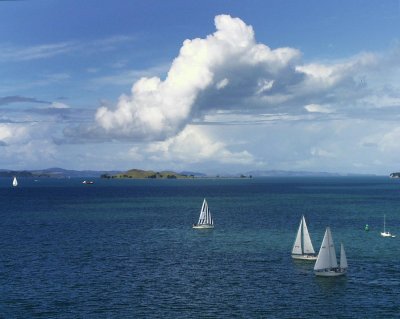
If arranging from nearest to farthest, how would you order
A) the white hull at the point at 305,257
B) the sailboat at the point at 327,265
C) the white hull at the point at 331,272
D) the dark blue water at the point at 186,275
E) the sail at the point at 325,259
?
the dark blue water at the point at 186,275 < the white hull at the point at 331,272 < the sailboat at the point at 327,265 < the sail at the point at 325,259 < the white hull at the point at 305,257

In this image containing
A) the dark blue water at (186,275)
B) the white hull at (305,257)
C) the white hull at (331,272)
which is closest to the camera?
the dark blue water at (186,275)

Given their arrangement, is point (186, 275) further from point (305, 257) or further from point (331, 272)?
point (305, 257)

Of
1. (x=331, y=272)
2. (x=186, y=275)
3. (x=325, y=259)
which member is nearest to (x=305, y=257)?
(x=325, y=259)

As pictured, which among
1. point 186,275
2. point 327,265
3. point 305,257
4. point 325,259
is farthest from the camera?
point 305,257

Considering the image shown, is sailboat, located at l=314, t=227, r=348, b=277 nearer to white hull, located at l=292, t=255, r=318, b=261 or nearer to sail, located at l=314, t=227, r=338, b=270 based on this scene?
sail, located at l=314, t=227, r=338, b=270

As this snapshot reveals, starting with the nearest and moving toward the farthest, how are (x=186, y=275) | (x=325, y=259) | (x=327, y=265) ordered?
(x=327, y=265), (x=325, y=259), (x=186, y=275)

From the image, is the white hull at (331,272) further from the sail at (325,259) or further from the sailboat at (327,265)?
the sail at (325,259)

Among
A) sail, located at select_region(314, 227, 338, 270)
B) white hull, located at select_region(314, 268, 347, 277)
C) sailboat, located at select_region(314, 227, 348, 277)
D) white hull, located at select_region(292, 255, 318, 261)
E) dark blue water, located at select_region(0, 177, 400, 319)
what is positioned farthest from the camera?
white hull, located at select_region(292, 255, 318, 261)

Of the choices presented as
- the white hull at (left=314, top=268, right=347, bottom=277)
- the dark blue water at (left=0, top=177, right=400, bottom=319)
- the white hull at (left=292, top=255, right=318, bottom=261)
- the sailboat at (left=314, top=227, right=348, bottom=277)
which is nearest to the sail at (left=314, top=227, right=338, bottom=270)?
the sailboat at (left=314, top=227, right=348, bottom=277)

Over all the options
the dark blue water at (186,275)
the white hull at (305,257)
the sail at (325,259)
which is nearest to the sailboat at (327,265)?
the sail at (325,259)

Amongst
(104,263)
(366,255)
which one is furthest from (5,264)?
(366,255)

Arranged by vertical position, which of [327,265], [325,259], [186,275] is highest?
[325,259]

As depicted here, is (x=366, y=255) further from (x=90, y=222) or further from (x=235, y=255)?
(x=90, y=222)

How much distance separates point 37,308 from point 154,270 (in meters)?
26.7
